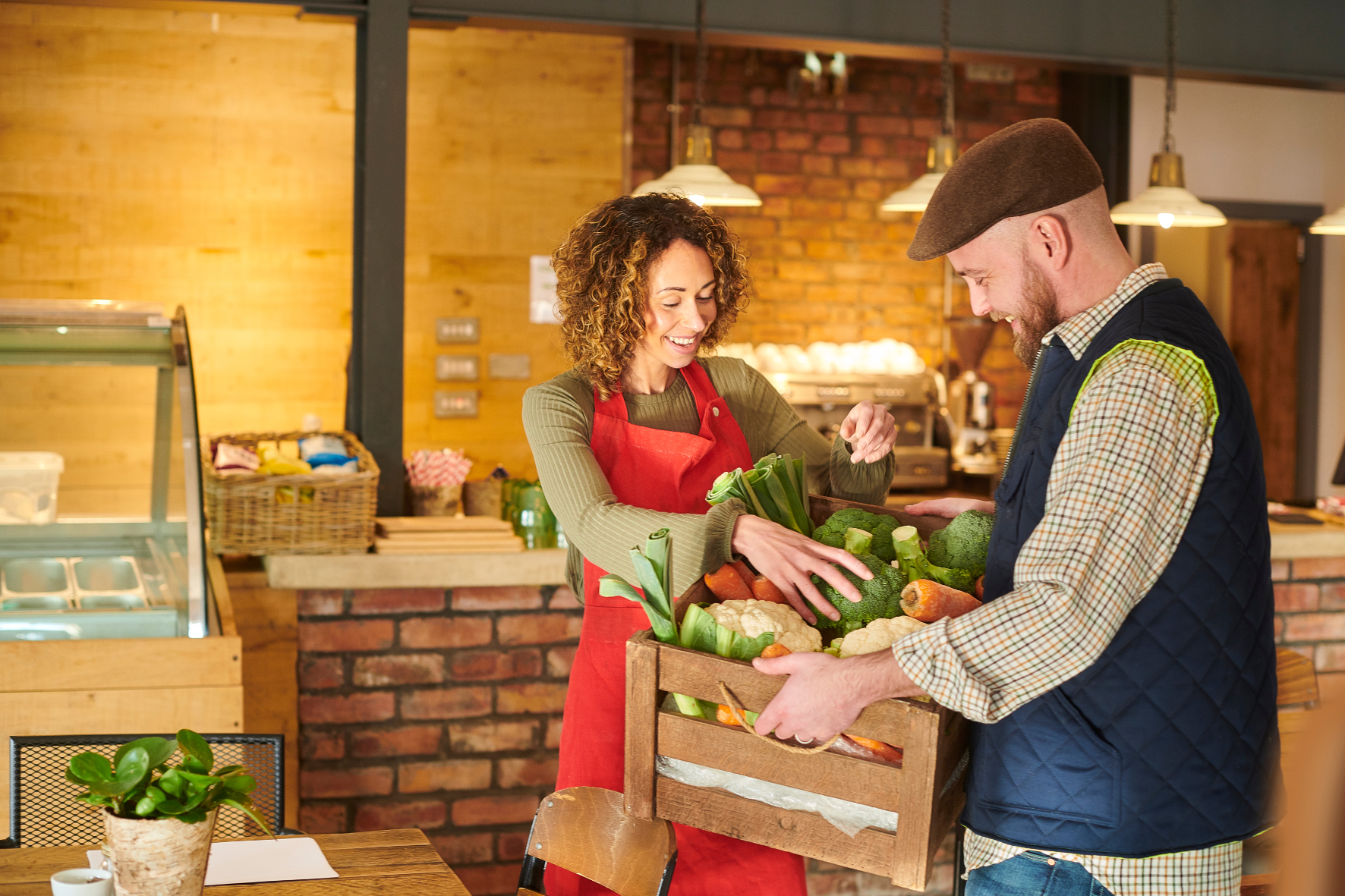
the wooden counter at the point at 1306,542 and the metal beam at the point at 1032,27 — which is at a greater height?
the metal beam at the point at 1032,27

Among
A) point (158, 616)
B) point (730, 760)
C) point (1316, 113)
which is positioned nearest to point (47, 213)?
point (158, 616)

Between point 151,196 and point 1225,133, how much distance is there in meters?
5.46

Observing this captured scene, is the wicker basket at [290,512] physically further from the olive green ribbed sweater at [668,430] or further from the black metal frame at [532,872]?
the black metal frame at [532,872]

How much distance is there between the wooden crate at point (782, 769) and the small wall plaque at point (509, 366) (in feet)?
14.0

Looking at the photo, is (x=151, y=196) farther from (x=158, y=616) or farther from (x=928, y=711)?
(x=928, y=711)

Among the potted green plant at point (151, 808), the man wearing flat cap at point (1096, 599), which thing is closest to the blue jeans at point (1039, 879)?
the man wearing flat cap at point (1096, 599)

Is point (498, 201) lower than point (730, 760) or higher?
higher

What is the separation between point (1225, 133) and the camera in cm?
665

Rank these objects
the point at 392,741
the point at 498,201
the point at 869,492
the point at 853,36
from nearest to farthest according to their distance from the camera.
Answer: the point at 869,492 → the point at 392,741 → the point at 853,36 → the point at 498,201

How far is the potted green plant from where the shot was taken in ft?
4.57

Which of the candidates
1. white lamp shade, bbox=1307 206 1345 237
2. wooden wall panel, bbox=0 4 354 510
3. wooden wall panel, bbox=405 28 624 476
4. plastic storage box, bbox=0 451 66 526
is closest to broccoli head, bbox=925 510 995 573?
plastic storage box, bbox=0 451 66 526

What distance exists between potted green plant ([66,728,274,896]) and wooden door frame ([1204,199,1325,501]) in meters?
6.62

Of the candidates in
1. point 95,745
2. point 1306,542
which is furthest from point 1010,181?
point 1306,542

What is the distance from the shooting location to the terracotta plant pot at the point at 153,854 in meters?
1.39
